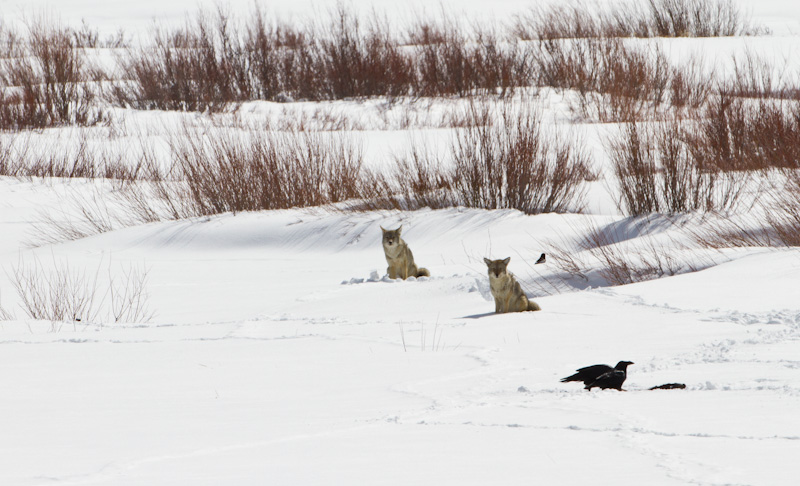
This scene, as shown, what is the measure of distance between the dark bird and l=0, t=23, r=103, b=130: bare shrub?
49.7 feet

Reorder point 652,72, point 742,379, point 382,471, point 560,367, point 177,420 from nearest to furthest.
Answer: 1. point 382,471
2. point 177,420
3. point 742,379
4. point 560,367
5. point 652,72

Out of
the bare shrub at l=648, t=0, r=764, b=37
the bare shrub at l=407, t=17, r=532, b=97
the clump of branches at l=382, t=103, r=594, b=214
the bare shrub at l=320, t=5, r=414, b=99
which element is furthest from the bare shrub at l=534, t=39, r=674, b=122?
the clump of branches at l=382, t=103, r=594, b=214

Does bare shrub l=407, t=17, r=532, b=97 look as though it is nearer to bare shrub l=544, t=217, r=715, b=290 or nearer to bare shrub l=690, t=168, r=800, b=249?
bare shrub l=690, t=168, r=800, b=249

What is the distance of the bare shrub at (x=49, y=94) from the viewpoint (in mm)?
16250

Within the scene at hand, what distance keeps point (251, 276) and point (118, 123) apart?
1001 cm

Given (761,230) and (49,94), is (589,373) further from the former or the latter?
(49,94)

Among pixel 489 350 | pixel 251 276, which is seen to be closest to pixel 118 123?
pixel 251 276

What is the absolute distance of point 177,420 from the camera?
279cm

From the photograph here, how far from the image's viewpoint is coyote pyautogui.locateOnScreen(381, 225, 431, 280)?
6.66m

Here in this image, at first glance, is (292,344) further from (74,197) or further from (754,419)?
(74,197)

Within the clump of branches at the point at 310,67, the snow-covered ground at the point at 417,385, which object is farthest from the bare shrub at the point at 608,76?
the snow-covered ground at the point at 417,385

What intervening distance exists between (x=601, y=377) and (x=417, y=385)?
27.1 inches

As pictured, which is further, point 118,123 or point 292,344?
point 118,123

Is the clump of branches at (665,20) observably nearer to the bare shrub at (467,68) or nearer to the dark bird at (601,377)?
the bare shrub at (467,68)
